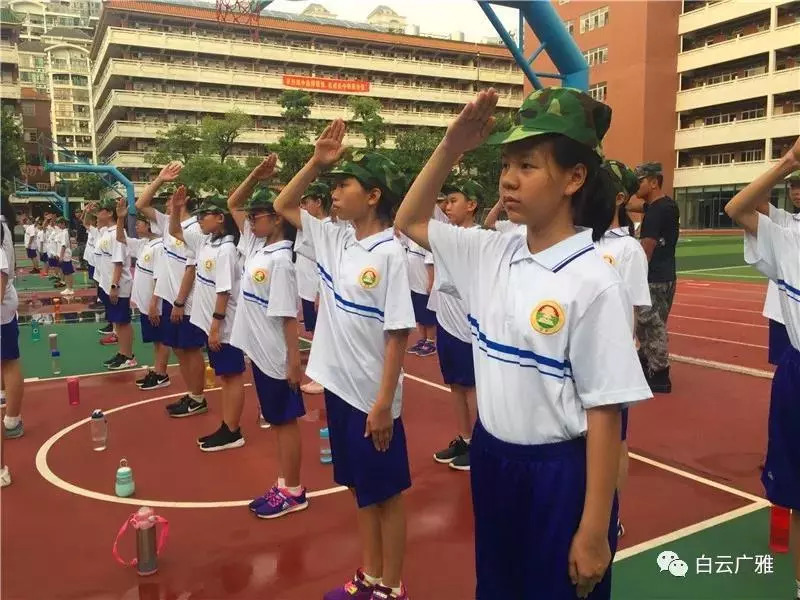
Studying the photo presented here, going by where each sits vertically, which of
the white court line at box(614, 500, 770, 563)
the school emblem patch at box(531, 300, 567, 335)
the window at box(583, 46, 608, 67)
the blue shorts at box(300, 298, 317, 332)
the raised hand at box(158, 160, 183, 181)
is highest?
the window at box(583, 46, 608, 67)

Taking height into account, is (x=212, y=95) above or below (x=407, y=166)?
above

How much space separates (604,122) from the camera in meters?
1.98

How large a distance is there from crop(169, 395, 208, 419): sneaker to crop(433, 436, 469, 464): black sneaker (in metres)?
2.71

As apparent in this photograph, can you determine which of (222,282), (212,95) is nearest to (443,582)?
(222,282)

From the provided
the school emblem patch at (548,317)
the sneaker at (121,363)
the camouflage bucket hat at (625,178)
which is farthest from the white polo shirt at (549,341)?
the sneaker at (121,363)

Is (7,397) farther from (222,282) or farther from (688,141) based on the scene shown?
(688,141)

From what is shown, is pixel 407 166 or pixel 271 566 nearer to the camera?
pixel 271 566

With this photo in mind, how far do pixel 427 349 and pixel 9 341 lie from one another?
5.48 meters

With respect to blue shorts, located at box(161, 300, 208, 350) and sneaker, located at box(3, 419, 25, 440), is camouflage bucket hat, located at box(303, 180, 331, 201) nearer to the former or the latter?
blue shorts, located at box(161, 300, 208, 350)

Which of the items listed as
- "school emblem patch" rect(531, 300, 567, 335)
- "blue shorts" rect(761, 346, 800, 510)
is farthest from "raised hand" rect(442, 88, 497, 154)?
"blue shorts" rect(761, 346, 800, 510)

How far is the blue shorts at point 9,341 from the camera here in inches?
212

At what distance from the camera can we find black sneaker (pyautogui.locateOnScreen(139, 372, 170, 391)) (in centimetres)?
777

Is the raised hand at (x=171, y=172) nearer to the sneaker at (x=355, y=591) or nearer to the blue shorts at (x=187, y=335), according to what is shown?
the blue shorts at (x=187, y=335)

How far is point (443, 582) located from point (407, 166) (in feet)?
93.7
